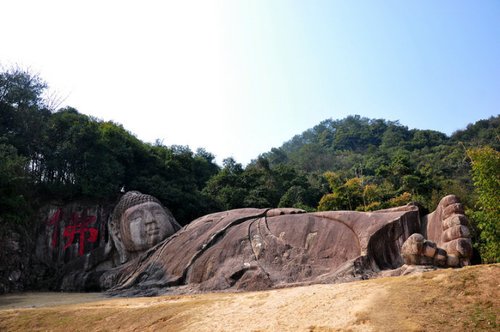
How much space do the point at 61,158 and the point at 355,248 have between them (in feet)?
44.3

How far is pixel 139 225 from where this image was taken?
14844 mm

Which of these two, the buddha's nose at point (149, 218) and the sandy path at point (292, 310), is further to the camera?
the buddha's nose at point (149, 218)

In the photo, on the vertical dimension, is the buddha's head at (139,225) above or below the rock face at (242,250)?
above

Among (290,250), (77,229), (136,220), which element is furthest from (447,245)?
(77,229)

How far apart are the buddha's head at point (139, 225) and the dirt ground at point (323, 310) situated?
171 inches

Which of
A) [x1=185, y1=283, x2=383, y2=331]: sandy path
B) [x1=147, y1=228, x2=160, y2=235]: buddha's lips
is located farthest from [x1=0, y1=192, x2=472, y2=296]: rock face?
[x1=185, y1=283, x2=383, y2=331]: sandy path

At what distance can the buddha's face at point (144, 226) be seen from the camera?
1464 cm

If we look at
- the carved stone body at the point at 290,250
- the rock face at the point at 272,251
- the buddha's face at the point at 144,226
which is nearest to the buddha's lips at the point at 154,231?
the buddha's face at the point at 144,226

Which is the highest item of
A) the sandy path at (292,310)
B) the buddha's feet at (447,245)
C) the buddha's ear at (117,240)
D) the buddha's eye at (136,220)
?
the buddha's eye at (136,220)

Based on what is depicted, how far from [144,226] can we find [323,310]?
8.65 meters

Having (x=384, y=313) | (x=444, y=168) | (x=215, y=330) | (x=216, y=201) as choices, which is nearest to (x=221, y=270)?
(x=215, y=330)

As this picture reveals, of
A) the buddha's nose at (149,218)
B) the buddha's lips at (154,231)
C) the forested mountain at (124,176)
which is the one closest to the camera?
the buddha's lips at (154,231)

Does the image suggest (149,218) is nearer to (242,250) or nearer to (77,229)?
(77,229)

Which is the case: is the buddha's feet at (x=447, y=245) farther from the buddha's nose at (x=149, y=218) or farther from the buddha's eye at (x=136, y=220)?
the buddha's eye at (x=136, y=220)
